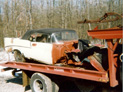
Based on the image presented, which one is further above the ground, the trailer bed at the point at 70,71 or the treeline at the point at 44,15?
the treeline at the point at 44,15

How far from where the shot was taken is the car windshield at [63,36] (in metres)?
6.07

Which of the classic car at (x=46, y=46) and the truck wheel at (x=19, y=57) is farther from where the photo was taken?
the truck wheel at (x=19, y=57)

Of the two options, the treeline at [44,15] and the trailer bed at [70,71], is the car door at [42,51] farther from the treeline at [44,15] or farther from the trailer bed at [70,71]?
the treeline at [44,15]

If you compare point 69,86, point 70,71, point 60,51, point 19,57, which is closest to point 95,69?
point 70,71

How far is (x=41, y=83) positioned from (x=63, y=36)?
1.95m

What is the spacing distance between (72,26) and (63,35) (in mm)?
15982

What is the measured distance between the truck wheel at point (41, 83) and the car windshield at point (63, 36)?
1413mm

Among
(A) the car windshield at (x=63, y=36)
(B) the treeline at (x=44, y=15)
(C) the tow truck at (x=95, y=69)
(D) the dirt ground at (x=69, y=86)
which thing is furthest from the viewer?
(B) the treeline at (x=44, y=15)

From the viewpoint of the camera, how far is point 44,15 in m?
25.0

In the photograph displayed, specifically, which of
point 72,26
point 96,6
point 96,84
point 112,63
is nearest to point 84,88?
point 96,84

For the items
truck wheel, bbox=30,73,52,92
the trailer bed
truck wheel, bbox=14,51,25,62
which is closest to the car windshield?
the trailer bed

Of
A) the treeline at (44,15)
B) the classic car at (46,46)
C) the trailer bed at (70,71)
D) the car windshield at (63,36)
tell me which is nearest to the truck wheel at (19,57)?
the classic car at (46,46)

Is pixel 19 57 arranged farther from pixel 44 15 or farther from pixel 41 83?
pixel 44 15

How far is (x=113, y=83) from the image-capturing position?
12.4 ft
